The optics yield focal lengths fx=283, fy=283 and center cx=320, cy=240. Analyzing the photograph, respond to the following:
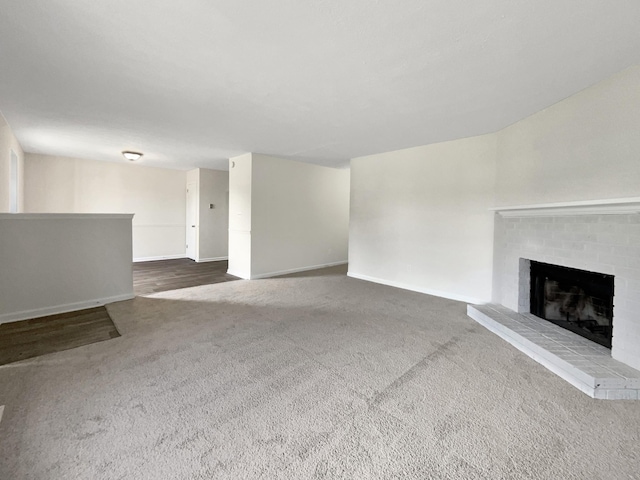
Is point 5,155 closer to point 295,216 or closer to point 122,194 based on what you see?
point 122,194

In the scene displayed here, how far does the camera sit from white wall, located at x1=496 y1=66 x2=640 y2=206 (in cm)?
223

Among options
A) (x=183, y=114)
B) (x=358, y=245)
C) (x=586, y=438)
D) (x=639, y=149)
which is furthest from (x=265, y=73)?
(x=358, y=245)

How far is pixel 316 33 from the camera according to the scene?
1.87m

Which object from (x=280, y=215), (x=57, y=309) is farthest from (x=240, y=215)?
(x=57, y=309)

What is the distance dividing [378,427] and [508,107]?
3307mm

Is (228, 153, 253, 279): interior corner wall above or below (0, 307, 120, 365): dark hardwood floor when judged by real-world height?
above

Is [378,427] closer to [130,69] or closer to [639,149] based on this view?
[639,149]

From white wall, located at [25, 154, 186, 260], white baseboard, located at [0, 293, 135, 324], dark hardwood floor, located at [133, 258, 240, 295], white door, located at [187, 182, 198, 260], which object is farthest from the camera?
white door, located at [187, 182, 198, 260]

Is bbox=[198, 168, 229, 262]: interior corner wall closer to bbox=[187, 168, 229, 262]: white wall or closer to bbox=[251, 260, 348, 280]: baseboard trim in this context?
bbox=[187, 168, 229, 262]: white wall

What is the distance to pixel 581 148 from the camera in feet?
8.58

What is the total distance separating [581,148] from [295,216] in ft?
15.2

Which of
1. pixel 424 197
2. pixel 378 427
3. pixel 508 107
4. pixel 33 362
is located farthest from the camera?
pixel 424 197

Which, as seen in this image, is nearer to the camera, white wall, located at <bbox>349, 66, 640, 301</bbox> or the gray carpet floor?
the gray carpet floor

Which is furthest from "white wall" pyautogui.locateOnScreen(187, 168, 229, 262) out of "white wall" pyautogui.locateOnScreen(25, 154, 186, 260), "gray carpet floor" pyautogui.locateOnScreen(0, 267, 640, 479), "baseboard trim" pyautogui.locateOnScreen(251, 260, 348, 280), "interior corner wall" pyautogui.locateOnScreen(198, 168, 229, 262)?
"gray carpet floor" pyautogui.locateOnScreen(0, 267, 640, 479)
